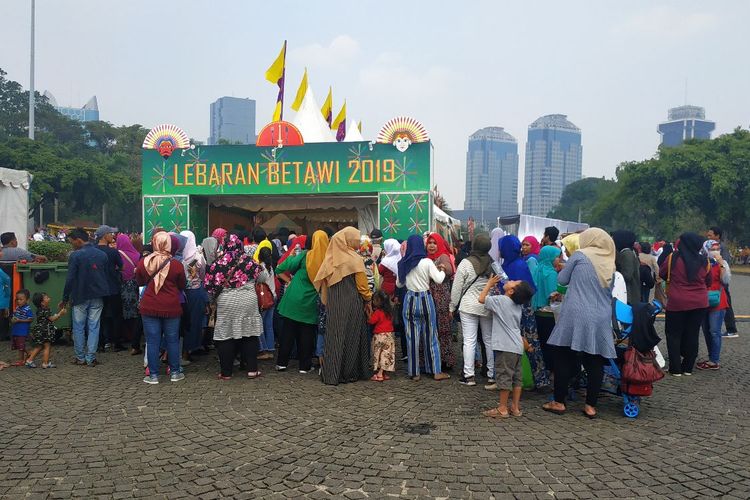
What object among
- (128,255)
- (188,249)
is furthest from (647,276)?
(128,255)

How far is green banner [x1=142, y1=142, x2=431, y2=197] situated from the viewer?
1157 cm

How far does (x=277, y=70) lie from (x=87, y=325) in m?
10.1

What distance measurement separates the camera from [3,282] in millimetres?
6426

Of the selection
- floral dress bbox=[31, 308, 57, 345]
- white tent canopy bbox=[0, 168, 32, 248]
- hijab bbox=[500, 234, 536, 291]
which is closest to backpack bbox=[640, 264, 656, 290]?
hijab bbox=[500, 234, 536, 291]

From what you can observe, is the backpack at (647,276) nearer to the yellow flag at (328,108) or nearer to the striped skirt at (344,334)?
the striped skirt at (344,334)

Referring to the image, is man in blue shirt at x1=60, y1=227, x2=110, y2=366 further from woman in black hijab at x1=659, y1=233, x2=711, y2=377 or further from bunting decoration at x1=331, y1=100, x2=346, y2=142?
bunting decoration at x1=331, y1=100, x2=346, y2=142

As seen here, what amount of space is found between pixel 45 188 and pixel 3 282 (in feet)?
85.8

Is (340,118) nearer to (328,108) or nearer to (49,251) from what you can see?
(328,108)

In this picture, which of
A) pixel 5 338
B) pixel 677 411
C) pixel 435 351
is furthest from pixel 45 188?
pixel 677 411

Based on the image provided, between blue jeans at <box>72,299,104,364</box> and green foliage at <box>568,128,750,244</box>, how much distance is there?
101 ft

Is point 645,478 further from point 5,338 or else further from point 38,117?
point 38,117

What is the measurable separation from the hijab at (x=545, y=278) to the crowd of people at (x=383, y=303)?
0.01 metres

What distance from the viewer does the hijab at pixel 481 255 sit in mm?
5078

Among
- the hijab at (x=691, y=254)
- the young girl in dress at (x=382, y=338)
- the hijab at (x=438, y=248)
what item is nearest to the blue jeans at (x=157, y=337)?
the young girl in dress at (x=382, y=338)
